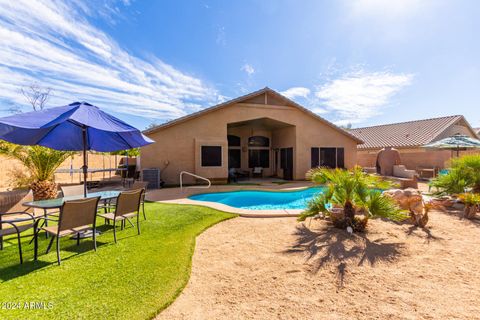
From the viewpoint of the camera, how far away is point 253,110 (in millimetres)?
16219

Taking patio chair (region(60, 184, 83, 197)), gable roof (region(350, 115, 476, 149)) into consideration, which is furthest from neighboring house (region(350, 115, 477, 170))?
patio chair (region(60, 184, 83, 197))

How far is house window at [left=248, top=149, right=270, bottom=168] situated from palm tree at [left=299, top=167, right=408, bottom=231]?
1402cm

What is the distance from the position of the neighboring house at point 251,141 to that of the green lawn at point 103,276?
9.23 metres

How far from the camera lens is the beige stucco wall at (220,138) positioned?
14.4 m

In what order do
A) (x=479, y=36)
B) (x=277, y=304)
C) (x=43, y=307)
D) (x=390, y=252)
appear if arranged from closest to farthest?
(x=43, y=307) → (x=277, y=304) → (x=390, y=252) → (x=479, y=36)

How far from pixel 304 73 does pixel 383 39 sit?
6.85 meters

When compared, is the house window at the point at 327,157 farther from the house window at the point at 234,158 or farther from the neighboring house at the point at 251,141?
the house window at the point at 234,158

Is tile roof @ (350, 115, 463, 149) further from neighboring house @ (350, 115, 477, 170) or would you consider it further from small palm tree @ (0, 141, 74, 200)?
small palm tree @ (0, 141, 74, 200)

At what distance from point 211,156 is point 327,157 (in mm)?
9331

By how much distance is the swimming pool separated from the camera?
10.8 meters

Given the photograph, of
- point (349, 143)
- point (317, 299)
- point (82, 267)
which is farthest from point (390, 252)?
point (349, 143)

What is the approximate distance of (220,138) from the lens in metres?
15.4

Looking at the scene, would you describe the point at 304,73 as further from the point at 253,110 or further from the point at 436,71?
the point at 436,71

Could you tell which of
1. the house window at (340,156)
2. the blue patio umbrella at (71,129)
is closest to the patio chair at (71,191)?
the blue patio umbrella at (71,129)
